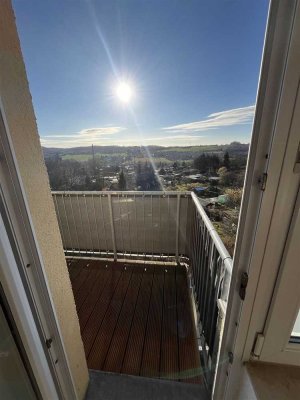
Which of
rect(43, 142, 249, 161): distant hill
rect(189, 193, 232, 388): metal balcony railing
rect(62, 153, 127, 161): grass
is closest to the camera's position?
rect(189, 193, 232, 388): metal balcony railing

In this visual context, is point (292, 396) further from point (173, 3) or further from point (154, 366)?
point (173, 3)

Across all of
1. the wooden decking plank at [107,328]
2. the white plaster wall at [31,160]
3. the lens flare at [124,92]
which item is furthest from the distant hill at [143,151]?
the wooden decking plank at [107,328]

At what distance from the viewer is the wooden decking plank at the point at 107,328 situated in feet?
4.93

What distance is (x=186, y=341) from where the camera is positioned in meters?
1.61

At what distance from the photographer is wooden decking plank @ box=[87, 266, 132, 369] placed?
150 centimetres

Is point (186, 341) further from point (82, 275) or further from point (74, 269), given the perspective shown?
point (74, 269)

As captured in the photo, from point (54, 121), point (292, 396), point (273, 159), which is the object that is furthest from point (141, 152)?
point (292, 396)

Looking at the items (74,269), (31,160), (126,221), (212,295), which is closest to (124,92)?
(31,160)

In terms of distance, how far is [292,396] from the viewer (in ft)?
2.17

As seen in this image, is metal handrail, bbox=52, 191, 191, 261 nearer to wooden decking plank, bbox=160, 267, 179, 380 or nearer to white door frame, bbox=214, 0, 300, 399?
wooden decking plank, bbox=160, 267, 179, 380

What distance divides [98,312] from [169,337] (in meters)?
0.74

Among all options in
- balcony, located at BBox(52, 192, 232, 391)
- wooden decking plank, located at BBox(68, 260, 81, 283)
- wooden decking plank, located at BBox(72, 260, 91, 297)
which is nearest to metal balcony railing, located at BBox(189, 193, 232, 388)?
balcony, located at BBox(52, 192, 232, 391)

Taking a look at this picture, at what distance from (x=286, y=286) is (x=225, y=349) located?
42cm

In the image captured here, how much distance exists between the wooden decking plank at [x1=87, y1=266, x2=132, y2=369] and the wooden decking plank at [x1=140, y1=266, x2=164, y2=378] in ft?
1.05
